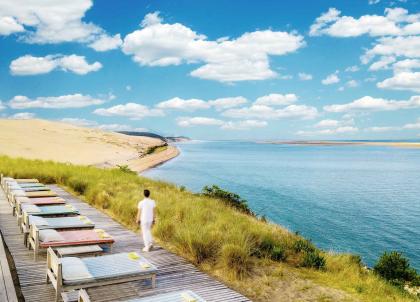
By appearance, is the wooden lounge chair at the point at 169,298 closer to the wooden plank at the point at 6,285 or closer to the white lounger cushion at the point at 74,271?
the white lounger cushion at the point at 74,271

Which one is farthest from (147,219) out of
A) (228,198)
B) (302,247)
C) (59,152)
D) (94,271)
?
(59,152)

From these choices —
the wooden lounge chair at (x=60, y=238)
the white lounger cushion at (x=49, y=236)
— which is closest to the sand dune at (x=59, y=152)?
the wooden lounge chair at (x=60, y=238)

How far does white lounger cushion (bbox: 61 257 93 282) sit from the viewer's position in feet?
20.6

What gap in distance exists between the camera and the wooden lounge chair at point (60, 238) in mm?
8203

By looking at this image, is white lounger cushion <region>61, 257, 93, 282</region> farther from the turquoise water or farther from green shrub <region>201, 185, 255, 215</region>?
green shrub <region>201, 185, 255, 215</region>

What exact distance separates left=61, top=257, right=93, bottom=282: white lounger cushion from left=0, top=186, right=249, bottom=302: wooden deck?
53 cm

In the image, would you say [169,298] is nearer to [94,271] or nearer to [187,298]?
[187,298]

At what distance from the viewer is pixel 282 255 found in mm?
9859

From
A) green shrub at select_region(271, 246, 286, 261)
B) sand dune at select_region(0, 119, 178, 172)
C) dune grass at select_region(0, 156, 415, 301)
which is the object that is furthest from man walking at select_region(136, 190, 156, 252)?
sand dune at select_region(0, 119, 178, 172)

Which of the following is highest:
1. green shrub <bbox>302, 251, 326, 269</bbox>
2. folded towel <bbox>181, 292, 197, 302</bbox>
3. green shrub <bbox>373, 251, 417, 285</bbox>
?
folded towel <bbox>181, 292, 197, 302</bbox>

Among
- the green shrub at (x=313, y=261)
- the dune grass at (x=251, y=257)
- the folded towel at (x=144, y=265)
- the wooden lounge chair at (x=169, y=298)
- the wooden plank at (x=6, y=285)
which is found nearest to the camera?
the wooden lounge chair at (x=169, y=298)

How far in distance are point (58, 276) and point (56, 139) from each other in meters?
90.8

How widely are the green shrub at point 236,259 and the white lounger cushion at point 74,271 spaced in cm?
301

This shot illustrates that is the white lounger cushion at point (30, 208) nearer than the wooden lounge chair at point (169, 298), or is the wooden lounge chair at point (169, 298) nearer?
the wooden lounge chair at point (169, 298)
